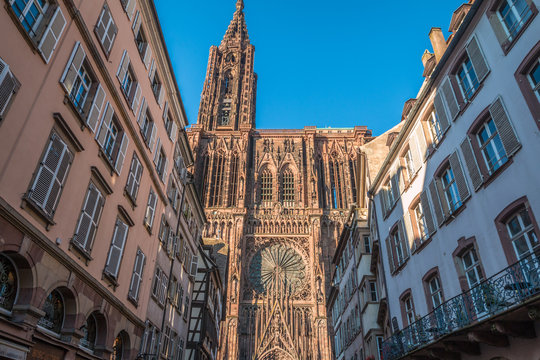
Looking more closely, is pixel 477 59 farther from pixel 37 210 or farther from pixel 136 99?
pixel 37 210

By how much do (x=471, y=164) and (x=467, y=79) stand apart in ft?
9.36

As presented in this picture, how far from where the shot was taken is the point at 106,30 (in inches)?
491

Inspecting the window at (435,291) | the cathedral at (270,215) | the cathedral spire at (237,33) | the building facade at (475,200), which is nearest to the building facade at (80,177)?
the building facade at (475,200)

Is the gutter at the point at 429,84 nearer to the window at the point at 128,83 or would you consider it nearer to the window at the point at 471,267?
the window at the point at 471,267

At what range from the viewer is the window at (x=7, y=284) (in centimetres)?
803

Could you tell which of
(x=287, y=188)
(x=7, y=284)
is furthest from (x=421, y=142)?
(x=287, y=188)

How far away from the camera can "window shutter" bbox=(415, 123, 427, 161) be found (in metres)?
15.0

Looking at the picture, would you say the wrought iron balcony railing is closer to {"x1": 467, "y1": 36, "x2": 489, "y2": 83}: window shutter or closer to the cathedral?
{"x1": 467, "y1": 36, "x2": 489, "y2": 83}: window shutter

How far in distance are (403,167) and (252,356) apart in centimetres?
3647

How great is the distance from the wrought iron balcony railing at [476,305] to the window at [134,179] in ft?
34.8

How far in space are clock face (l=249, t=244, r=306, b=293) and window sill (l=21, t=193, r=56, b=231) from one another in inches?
1713

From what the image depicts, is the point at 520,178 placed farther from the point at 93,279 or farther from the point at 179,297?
the point at 179,297

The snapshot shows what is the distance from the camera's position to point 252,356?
4606 cm

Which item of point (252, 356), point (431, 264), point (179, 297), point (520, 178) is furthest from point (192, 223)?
point (252, 356)
